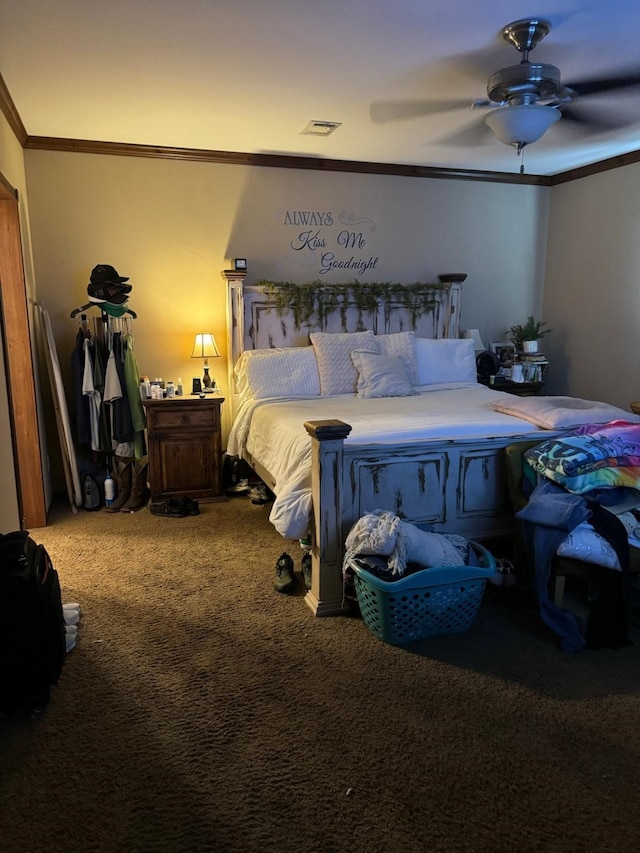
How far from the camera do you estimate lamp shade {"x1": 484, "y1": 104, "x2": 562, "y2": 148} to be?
2.56 meters

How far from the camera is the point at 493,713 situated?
6.60ft

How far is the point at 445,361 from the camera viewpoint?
456 cm

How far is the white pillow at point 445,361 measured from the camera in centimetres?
451

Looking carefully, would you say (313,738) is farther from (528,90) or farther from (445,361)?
(445,361)

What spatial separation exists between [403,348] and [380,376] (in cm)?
45

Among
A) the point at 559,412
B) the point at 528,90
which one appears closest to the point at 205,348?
the point at 559,412

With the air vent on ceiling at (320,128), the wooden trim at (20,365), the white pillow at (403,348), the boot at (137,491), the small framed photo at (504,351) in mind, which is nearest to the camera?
the wooden trim at (20,365)

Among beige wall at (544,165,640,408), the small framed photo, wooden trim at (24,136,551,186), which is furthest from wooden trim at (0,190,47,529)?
beige wall at (544,165,640,408)

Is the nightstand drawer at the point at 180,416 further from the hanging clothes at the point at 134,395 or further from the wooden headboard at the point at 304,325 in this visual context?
the wooden headboard at the point at 304,325

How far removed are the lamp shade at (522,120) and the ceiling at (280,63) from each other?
0.92 ft

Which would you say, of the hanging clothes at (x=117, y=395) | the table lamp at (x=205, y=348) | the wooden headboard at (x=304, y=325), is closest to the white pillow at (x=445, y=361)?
the wooden headboard at (x=304, y=325)

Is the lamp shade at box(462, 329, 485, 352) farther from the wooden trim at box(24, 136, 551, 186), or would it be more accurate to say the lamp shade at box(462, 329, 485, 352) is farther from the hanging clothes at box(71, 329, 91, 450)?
the hanging clothes at box(71, 329, 91, 450)

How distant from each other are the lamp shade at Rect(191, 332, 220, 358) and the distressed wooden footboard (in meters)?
1.86

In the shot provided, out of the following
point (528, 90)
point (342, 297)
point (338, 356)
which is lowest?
point (338, 356)
